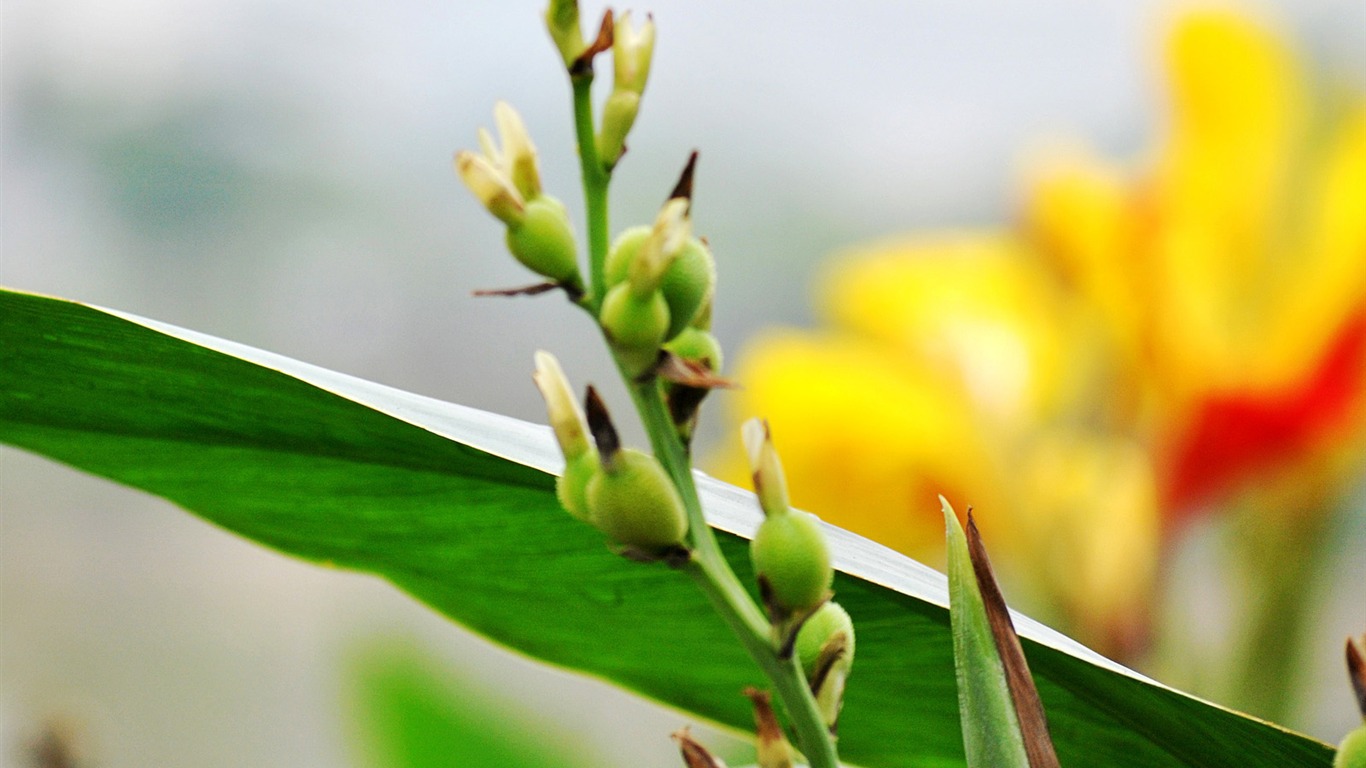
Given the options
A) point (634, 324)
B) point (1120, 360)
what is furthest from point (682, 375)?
point (1120, 360)

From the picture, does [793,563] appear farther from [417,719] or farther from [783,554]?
[417,719]

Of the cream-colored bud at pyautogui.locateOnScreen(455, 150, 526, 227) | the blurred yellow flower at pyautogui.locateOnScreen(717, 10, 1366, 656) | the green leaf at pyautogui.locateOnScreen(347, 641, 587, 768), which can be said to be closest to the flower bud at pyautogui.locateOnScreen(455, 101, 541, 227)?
the cream-colored bud at pyautogui.locateOnScreen(455, 150, 526, 227)

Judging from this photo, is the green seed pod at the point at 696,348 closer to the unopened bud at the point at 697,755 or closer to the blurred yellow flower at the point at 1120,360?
the unopened bud at the point at 697,755

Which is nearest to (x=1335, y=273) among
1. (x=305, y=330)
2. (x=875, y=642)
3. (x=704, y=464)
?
(x=704, y=464)

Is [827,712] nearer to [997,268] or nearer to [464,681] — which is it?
[464,681]

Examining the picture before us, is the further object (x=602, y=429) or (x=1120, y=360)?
(x=1120, y=360)
